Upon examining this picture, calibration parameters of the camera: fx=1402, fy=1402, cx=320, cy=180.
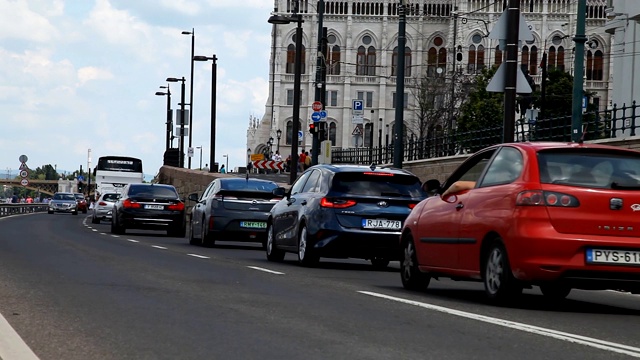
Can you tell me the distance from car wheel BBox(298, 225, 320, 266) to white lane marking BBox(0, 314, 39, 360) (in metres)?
10.6

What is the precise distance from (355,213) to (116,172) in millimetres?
63019

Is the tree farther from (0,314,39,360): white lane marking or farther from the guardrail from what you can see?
(0,314,39,360): white lane marking

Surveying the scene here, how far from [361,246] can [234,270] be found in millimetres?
2495

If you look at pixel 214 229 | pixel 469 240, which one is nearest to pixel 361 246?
pixel 469 240

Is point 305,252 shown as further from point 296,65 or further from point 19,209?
point 19,209

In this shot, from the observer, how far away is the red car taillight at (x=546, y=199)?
1250cm

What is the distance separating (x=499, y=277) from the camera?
511 inches

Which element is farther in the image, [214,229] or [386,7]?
[386,7]

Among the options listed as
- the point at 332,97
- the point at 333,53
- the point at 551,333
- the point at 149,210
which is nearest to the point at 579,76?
the point at 149,210

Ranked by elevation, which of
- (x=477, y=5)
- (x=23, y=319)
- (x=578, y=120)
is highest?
(x=477, y=5)

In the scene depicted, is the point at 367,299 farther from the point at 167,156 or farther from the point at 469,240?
the point at 167,156

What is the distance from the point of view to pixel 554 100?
340ft

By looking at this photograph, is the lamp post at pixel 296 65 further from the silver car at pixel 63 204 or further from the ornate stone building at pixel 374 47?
the ornate stone building at pixel 374 47

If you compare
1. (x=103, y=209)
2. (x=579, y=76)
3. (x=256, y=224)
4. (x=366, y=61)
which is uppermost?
(x=366, y=61)
